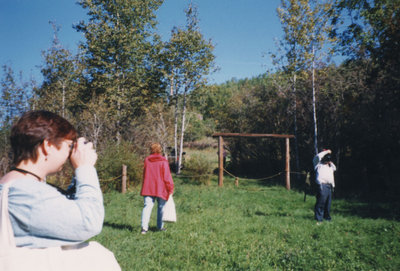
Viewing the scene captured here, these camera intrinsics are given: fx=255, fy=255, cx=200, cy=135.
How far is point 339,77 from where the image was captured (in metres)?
14.8

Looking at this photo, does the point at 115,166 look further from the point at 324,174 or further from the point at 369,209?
the point at 369,209

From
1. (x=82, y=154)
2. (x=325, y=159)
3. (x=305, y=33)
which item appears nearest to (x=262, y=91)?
(x=305, y=33)

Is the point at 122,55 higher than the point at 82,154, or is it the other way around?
the point at 122,55

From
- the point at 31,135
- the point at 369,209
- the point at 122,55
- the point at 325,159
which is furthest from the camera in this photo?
the point at 122,55

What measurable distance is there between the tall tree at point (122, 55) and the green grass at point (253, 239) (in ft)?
39.4

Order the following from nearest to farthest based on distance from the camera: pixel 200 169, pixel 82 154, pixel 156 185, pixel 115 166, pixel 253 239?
pixel 82 154 < pixel 253 239 < pixel 156 185 < pixel 115 166 < pixel 200 169

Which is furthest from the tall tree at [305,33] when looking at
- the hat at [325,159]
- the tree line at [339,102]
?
the hat at [325,159]

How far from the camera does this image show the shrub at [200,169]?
13367 mm

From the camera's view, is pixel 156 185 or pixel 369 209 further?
pixel 369 209

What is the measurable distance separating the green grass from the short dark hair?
3629 mm

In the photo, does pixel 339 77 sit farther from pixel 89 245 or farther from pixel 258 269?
pixel 89 245

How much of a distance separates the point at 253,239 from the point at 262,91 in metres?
16.1

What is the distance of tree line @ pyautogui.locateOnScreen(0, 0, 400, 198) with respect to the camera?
12180mm

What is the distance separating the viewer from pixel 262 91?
65.6 feet
